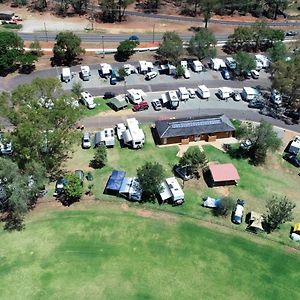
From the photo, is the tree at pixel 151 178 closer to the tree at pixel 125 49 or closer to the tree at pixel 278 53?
the tree at pixel 125 49

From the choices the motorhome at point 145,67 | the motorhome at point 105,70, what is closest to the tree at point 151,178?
the motorhome at point 105,70

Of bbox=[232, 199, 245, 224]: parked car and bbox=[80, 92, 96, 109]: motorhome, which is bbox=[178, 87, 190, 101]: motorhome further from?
bbox=[232, 199, 245, 224]: parked car

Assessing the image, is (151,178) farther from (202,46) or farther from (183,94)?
(202,46)

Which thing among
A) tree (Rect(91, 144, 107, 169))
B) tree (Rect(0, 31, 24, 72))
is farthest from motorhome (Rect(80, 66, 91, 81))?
tree (Rect(91, 144, 107, 169))

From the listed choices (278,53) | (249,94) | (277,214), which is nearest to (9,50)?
(249,94)

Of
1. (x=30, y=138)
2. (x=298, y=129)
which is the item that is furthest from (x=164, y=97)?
(x=30, y=138)

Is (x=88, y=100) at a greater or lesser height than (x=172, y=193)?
greater
